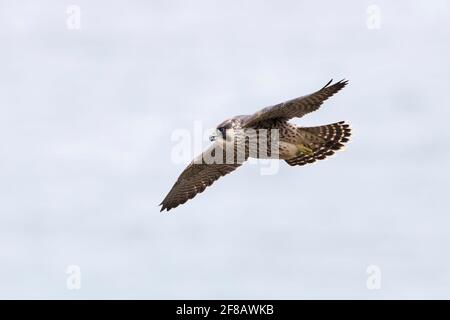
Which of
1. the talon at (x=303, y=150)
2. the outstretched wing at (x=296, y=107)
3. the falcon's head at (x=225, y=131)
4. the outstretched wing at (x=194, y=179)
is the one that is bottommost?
the outstretched wing at (x=194, y=179)

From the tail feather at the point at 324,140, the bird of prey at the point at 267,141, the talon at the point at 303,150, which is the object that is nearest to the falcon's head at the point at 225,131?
the bird of prey at the point at 267,141

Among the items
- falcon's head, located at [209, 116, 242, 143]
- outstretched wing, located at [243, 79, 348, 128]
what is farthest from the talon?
falcon's head, located at [209, 116, 242, 143]

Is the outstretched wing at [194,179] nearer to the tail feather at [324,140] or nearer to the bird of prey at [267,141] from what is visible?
the bird of prey at [267,141]

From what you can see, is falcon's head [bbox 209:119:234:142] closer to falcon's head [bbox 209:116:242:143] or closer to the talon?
falcon's head [bbox 209:116:242:143]
